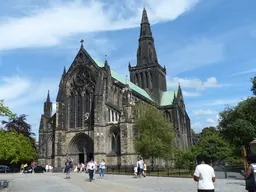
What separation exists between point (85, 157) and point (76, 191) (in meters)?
32.3

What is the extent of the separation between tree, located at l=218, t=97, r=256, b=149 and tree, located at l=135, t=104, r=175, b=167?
738 cm

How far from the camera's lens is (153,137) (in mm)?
35688

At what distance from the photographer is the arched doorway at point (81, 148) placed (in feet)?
152

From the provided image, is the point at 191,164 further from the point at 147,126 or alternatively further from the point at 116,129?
the point at 116,129

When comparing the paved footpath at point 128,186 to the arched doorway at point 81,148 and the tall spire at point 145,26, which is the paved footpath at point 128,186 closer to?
the arched doorway at point 81,148

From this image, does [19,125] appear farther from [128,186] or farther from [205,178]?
[205,178]

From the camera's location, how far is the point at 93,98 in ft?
156

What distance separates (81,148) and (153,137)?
52.2ft

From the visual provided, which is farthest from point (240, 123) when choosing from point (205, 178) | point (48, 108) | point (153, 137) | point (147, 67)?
point (147, 67)

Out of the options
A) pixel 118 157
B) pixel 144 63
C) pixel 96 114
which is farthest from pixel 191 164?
pixel 144 63

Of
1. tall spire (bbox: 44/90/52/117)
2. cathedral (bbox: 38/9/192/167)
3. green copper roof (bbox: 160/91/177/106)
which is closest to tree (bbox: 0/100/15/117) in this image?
cathedral (bbox: 38/9/192/167)

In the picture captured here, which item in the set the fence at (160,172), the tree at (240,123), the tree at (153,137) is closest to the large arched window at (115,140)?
the fence at (160,172)

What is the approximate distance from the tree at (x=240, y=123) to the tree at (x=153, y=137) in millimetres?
7376

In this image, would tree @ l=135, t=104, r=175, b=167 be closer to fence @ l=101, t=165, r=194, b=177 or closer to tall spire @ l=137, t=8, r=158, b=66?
fence @ l=101, t=165, r=194, b=177
